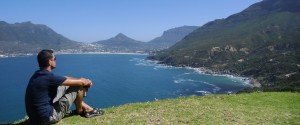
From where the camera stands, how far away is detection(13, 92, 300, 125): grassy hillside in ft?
44.7

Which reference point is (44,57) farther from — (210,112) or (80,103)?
(210,112)

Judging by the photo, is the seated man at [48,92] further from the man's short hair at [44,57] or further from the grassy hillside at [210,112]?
the grassy hillside at [210,112]

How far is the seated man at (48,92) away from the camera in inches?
458

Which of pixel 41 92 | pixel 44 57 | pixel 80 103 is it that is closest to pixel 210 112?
pixel 80 103

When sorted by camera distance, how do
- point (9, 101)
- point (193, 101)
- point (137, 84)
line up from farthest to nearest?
point (137, 84), point (9, 101), point (193, 101)

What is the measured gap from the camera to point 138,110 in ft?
51.1

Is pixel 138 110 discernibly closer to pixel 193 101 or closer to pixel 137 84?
pixel 193 101

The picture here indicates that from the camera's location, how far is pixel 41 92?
11789mm

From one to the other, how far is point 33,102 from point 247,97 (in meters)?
11.4

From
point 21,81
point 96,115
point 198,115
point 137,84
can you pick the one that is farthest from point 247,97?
point 21,81

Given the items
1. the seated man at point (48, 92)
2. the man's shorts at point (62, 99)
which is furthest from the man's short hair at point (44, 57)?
the man's shorts at point (62, 99)

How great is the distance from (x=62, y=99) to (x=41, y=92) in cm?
85

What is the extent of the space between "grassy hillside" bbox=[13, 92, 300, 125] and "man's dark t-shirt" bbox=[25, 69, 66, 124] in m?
1.18

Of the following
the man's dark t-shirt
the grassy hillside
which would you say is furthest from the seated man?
the grassy hillside
